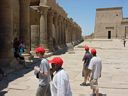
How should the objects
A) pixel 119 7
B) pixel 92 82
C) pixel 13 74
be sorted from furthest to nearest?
pixel 119 7 < pixel 13 74 < pixel 92 82

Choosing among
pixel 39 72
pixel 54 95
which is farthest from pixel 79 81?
pixel 54 95

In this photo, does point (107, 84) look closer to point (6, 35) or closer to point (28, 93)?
point (28, 93)

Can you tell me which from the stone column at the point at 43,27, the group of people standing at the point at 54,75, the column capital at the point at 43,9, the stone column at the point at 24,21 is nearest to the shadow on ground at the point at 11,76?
the group of people standing at the point at 54,75

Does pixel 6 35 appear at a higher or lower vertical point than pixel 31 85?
higher

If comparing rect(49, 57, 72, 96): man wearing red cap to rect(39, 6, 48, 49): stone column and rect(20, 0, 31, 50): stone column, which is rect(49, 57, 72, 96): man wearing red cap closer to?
rect(20, 0, 31, 50): stone column

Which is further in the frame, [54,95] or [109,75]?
[109,75]

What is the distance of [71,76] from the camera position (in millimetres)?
13180

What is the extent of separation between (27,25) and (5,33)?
15.1 feet

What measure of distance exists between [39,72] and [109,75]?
24.9ft

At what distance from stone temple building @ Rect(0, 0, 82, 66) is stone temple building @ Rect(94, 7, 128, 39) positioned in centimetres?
4937

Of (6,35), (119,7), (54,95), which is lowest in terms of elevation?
(54,95)

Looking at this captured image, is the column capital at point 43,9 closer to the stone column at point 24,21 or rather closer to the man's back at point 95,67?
the stone column at point 24,21

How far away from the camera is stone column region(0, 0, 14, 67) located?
1355 cm

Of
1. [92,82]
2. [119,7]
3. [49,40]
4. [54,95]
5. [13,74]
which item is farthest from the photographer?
[119,7]
